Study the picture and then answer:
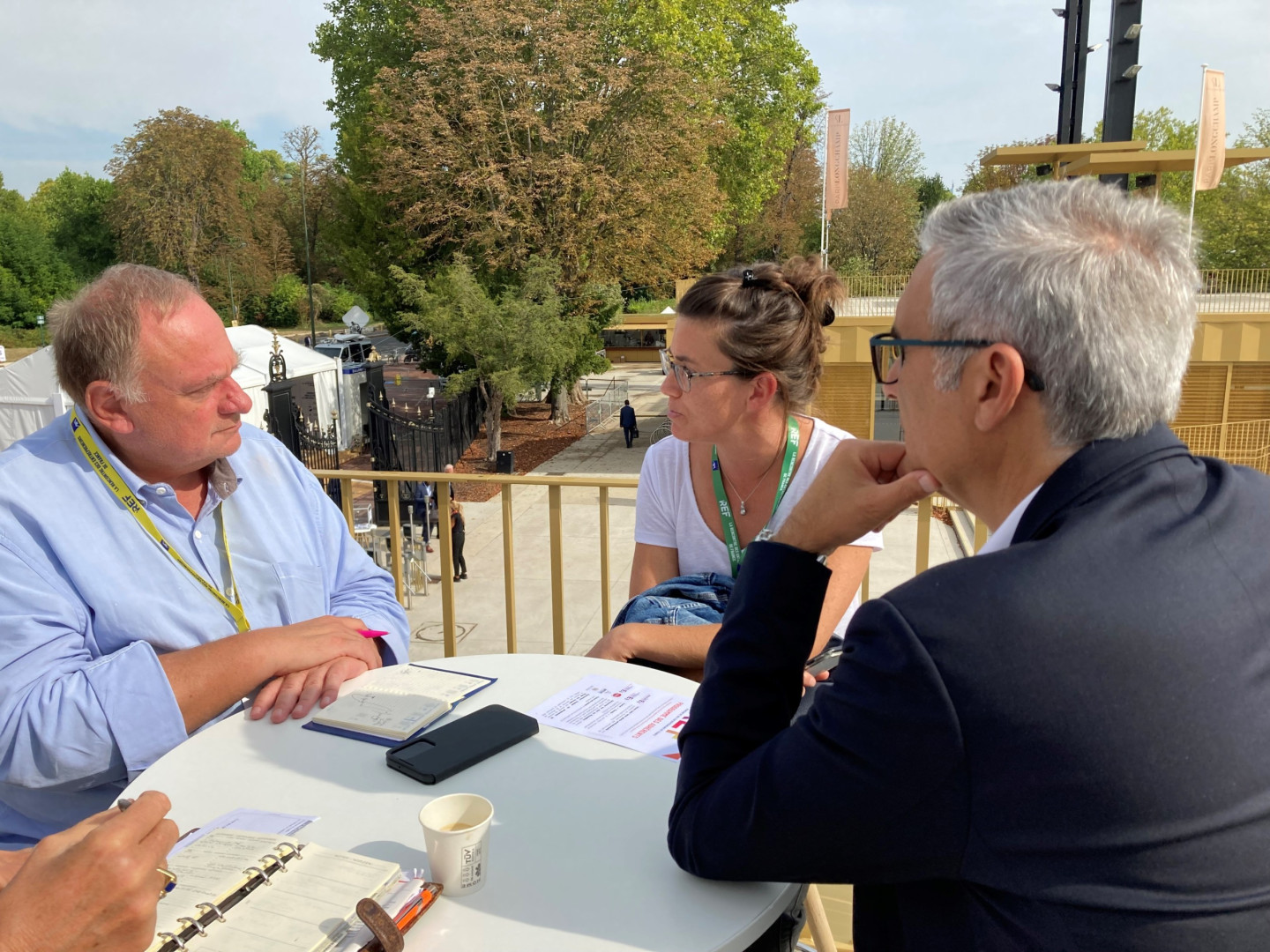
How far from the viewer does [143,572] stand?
198 centimetres

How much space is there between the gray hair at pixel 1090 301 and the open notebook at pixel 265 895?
112 cm

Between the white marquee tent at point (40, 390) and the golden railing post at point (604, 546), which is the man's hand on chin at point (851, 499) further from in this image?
the white marquee tent at point (40, 390)

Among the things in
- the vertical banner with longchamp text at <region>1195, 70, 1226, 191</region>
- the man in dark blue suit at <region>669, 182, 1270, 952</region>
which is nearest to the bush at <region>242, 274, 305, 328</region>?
the vertical banner with longchamp text at <region>1195, 70, 1226, 191</region>

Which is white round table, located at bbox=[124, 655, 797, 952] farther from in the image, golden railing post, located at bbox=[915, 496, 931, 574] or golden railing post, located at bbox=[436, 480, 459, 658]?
golden railing post, located at bbox=[436, 480, 459, 658]

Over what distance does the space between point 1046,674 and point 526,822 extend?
92 centimetres

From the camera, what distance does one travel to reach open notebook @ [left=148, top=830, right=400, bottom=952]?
1.11m

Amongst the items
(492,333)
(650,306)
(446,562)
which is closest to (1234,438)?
(492,333)

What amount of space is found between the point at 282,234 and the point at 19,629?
185 ft

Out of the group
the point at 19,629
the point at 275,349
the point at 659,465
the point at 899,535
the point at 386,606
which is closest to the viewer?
the point at 19,629

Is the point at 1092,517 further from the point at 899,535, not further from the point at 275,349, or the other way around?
the point at 275,349

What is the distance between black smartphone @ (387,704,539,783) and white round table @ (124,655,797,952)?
20mm

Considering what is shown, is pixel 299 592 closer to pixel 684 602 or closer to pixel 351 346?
pixel 684 602

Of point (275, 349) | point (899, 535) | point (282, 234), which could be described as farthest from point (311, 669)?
point (282, 234)

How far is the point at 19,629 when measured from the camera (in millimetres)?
1738
